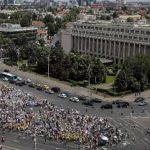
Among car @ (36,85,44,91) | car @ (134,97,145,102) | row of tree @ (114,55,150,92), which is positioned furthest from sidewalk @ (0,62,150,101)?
car @ (36,85,44,91)

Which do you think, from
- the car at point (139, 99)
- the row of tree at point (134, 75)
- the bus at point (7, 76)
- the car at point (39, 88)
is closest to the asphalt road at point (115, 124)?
the car at point (39, 88)

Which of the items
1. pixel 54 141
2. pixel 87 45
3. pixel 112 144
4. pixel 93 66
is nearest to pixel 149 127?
pixel 112 144

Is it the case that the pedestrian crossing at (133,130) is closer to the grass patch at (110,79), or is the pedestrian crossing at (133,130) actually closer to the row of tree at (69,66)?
the row of tree at (69,66)

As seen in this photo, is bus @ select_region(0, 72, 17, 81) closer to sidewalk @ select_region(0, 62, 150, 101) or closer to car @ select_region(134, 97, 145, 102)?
sidewalk @ select_region(0, 62, 150, 101)

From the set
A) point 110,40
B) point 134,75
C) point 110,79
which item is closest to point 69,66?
point 110,79

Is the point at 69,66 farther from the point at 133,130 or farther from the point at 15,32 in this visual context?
the point at 15,32
